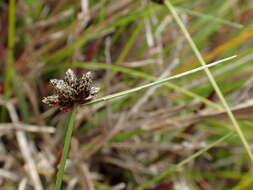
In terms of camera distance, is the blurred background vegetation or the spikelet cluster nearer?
the spikelet cluster

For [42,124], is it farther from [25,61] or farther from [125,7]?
[125,7]

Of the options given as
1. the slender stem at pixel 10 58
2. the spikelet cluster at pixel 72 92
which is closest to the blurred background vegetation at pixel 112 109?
the slender stem at pixel 10 58

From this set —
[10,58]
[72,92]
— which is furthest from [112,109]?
[72,92]

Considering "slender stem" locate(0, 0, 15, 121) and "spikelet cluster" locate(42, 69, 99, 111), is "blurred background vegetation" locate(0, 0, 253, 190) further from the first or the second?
"spikelet cluster" locate(42, 69, 99, 111)

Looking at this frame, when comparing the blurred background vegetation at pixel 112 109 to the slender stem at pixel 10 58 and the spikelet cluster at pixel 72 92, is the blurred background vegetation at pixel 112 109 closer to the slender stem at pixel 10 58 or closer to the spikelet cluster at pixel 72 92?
the slender stem at pixel 10 58

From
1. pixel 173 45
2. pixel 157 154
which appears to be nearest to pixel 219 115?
pixel 157 154

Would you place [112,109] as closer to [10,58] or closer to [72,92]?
[10,58]

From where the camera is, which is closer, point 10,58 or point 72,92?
point 72,92

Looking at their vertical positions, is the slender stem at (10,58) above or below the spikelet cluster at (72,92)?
above

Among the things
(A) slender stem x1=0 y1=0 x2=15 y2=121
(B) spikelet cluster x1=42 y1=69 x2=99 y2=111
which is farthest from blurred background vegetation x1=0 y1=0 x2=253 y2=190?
(B) spikelet cluster x1=42 y1=69 x2=99 y2=111
